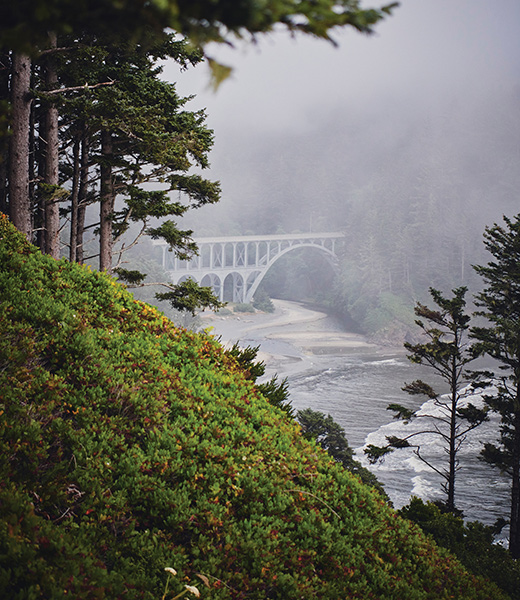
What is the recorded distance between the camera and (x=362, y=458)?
72.0 feet

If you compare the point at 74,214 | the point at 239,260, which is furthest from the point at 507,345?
the point at 239,260

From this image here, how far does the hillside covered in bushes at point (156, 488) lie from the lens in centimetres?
281

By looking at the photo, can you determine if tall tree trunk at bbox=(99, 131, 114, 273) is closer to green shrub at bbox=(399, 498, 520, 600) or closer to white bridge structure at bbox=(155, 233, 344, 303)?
green shrub at bbox=(399, 498, 520, 600)

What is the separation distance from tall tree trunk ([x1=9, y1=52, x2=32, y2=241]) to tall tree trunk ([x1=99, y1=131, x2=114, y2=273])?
80.8 inches

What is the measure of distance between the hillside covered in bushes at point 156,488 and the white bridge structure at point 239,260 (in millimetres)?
29220

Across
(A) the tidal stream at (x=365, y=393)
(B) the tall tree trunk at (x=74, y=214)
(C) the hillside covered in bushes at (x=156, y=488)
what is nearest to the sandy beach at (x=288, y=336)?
(A) the tidal stream at (x=365, y=393)

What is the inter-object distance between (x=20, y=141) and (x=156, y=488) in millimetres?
6282

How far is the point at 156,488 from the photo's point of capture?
135 inches

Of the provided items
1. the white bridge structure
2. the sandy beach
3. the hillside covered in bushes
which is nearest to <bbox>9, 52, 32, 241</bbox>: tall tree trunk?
the hillside covered in bushes

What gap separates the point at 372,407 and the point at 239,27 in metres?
28.9

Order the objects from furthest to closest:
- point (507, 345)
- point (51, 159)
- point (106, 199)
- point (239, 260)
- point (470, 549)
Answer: point (239, 260) < point (507, 345) < point (106, 199) < point (51, 159) < point (470, 549)

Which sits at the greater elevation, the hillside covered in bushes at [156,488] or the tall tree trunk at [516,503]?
the hillside covered in bushes at [156,488]

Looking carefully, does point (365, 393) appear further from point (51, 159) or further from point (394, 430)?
point (51, 159)

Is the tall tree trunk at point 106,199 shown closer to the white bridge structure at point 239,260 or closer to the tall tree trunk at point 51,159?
the tall tree trunk at point 51,159
